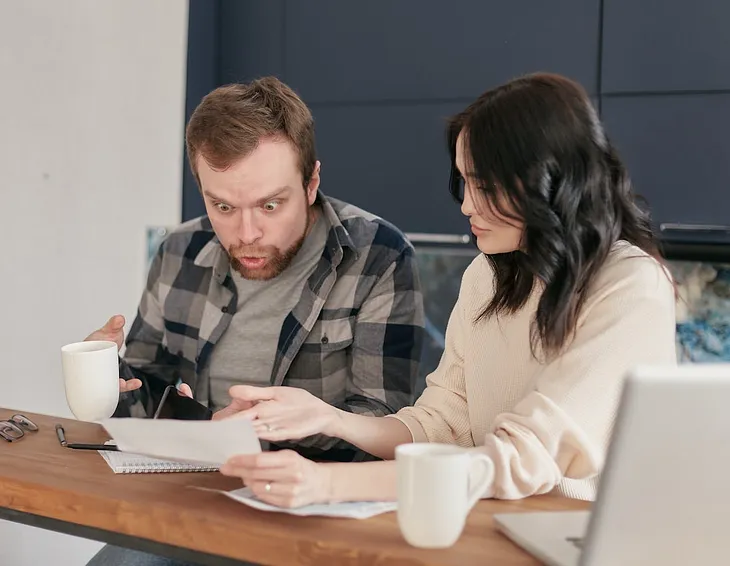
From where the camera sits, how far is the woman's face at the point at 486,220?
4.41 ft

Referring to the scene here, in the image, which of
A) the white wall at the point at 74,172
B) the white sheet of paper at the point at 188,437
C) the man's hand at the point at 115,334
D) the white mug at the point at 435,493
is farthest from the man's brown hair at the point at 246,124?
the white wall at the point at 74,172

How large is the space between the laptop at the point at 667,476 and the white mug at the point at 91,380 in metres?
0.80

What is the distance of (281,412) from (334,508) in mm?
210

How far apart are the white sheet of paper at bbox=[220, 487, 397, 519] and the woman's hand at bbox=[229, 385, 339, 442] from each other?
0.12 m

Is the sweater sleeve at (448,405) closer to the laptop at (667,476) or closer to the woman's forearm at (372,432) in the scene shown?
the woman's forearm at (372,432)

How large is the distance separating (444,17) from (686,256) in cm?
97

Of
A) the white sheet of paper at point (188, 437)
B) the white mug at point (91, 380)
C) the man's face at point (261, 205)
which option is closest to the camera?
the white sheet of paper at point (188, 437)

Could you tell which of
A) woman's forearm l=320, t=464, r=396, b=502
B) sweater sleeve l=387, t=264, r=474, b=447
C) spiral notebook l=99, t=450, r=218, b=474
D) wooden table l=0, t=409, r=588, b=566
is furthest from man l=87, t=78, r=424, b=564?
woman's forearm l=320, t=464, r=396, b=502

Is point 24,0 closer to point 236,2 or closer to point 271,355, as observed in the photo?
point 236,2

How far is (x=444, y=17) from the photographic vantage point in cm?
270

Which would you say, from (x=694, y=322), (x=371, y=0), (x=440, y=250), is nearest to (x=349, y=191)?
(x=440, y=250)

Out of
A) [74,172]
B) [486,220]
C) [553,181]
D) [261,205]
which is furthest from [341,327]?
[74,172]

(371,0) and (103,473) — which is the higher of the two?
(371,0)

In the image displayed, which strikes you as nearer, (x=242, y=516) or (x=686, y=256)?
(x=242, y=516)
